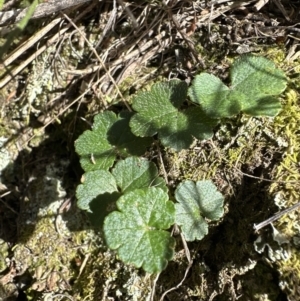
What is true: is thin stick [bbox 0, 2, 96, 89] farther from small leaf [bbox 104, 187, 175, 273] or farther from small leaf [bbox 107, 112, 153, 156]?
small leaf [bbox 104, 187, 175, 273]

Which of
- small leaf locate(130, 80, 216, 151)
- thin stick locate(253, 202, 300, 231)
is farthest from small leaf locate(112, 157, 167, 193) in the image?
thin stick locate(253, 202, 300, 231)

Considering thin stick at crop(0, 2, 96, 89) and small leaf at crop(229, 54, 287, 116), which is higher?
thin stick at crop(0, 2, 96, 89)

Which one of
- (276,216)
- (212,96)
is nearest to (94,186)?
(212,96)

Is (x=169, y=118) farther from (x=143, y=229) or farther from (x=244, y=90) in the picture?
(x=143, y=229)

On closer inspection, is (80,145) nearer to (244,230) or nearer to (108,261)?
(108,261)

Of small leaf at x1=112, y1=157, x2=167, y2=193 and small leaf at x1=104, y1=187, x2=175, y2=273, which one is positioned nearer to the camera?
small leaf at x1=104, y1=187, x2=175, y2=273

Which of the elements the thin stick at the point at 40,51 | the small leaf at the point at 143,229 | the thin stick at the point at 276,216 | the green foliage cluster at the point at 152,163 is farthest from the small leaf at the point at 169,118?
the thin stick at the point at 40,51
